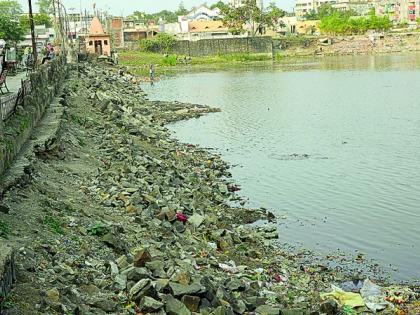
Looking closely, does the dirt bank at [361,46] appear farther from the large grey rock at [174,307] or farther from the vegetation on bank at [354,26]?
the large grey rock at [174,307]

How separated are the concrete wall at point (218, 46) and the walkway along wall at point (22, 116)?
90564 millimetres

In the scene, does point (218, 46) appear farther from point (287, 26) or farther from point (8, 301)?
point (8, 301)

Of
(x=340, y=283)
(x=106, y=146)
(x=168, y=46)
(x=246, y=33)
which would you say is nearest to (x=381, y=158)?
(x=106, y=146)

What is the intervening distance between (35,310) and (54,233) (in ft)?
10.5

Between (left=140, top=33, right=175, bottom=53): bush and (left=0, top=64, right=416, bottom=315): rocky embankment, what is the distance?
91.8 meters

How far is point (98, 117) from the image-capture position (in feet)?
87.6

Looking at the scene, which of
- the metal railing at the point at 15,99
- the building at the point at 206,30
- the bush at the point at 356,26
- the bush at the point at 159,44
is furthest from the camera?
the bush at the point at 356,26

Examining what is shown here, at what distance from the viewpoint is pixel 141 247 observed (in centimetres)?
1134

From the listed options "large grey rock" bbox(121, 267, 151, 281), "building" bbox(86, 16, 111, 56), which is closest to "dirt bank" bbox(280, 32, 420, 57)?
"building" bbox(86, 16, 111, 56)

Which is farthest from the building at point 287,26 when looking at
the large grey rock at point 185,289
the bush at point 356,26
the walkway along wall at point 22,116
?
the large grey rock at point 185,289

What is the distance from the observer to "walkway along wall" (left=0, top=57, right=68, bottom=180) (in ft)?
42.3

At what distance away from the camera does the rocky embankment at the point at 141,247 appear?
870 cm

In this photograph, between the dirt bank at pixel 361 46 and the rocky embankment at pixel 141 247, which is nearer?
the rocky embankment at pixel 141 247

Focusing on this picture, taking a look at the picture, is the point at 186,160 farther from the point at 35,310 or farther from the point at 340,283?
the point at 35,310
